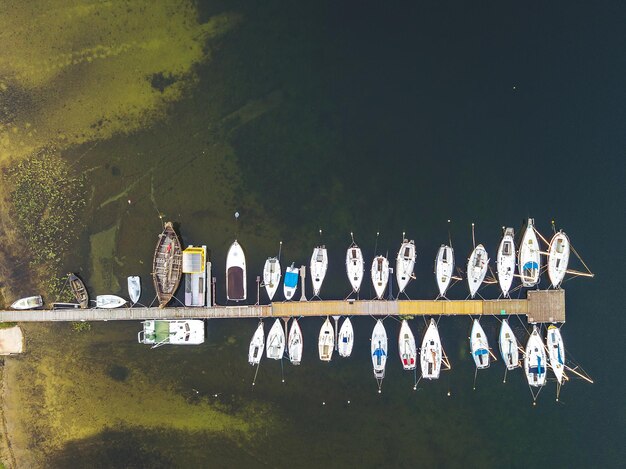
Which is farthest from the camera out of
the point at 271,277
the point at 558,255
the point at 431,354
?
the point at 271,277

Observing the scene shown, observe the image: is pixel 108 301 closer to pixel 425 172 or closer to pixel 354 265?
pixel 354 265

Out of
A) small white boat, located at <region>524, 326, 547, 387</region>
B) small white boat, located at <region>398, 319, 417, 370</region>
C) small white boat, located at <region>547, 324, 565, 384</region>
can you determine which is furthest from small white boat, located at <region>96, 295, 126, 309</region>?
small white boat, located at <region>547, 324, 565, 384</region>

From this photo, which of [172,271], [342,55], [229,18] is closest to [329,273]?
[172,271]

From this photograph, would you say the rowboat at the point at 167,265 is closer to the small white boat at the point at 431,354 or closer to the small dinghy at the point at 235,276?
the small dinghy at the point at 235,276

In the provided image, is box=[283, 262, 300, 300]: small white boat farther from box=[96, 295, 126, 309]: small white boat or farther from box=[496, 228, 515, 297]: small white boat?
box=[496, 228, 515, 297]: small white boat

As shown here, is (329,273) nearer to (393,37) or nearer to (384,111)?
(384,111)

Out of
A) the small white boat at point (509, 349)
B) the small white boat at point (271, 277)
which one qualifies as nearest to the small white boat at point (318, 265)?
the small white boat at point (271, 277)

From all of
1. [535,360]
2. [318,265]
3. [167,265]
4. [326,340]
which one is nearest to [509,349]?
[535,360]
